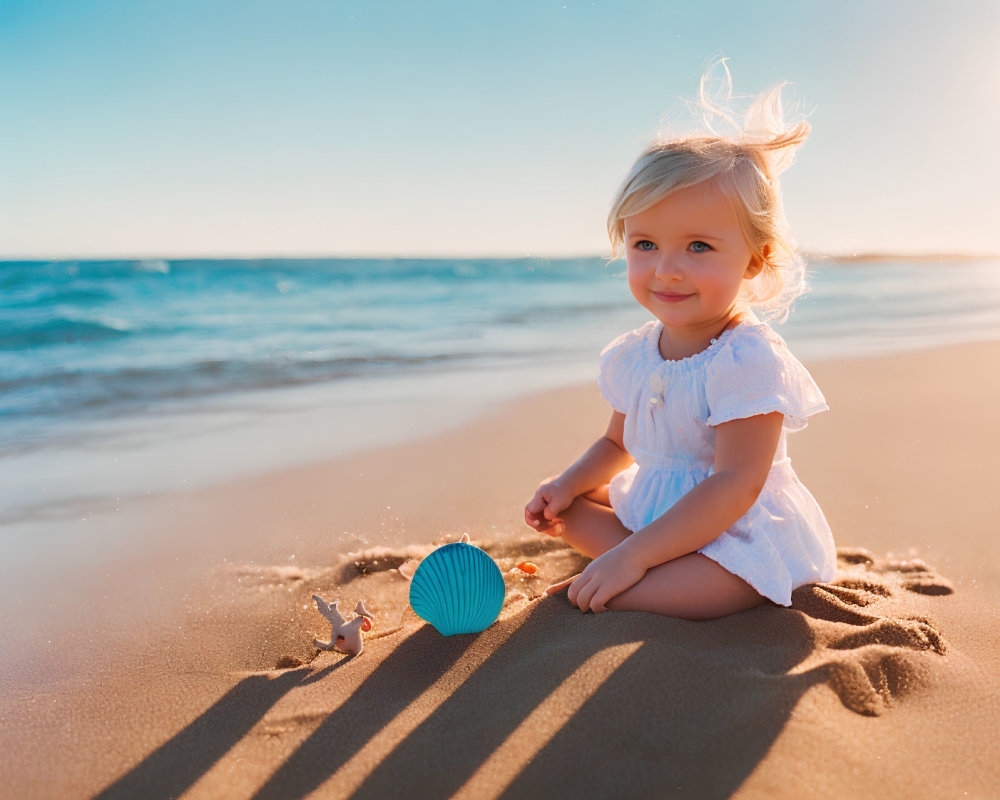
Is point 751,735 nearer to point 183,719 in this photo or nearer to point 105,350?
point 183,719

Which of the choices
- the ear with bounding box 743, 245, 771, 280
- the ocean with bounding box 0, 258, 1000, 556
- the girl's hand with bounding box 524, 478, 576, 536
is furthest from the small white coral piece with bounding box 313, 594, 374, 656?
the ocean with bounding box 0, 258, 1000, 556

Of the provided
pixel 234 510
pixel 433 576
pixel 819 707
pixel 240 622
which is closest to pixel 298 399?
pixel 234 510

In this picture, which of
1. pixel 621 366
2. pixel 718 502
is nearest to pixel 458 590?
pixel 718 502

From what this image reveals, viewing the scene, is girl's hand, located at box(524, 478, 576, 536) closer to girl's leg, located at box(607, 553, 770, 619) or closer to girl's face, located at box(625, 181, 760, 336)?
girl's leg, located at box(607, 553, 770, 619)

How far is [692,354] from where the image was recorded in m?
2.26

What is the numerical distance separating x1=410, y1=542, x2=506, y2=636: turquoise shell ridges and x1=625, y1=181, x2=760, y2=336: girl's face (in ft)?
2.96

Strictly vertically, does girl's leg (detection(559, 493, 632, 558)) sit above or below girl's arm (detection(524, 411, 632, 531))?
below

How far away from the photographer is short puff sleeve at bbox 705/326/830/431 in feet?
6.54

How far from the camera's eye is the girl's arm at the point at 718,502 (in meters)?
1.93

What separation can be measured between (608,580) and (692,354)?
2.49 feet

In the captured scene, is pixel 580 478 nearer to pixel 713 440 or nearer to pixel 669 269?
pixel 713 440

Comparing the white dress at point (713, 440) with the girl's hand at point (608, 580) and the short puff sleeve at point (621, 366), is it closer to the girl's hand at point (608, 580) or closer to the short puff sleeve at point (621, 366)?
the short puff sleeve at point (621, 366)

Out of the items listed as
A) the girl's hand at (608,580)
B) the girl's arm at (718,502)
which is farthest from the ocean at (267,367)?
the girl's hand at (608,580)

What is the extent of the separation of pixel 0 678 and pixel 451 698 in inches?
50.0
